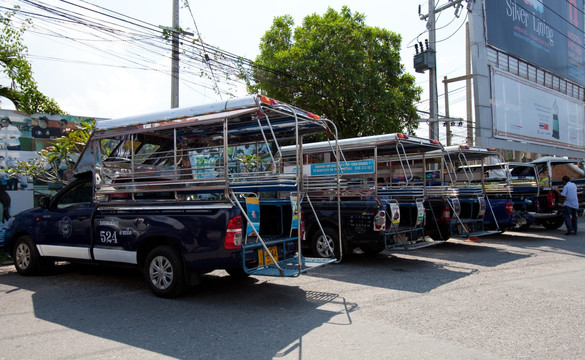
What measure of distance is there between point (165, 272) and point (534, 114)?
1042 inches

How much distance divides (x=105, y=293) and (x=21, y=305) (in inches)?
40.1

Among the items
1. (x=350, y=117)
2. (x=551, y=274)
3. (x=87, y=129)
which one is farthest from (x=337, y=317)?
(x=350, y=117)

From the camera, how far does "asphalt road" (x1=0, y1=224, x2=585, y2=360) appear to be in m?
3.91

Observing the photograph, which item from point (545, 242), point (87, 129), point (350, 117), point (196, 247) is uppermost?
point (350, 117)

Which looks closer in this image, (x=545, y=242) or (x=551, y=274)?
(x=551, y=274)

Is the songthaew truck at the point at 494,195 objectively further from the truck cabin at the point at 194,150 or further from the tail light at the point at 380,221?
the truck cabin at the point at 194,150

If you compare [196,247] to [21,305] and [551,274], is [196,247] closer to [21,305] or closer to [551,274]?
[21,305]

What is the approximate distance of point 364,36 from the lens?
1596cm

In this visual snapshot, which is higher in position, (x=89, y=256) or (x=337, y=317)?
(x=89, y=256)

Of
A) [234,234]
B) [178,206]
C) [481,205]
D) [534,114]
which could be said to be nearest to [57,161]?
[178,206]

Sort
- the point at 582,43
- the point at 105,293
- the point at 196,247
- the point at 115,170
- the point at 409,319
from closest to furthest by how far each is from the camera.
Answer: the point at 409,319, the point at 196,247, the point at 105,293, the point at 115,170, the point at 582,43

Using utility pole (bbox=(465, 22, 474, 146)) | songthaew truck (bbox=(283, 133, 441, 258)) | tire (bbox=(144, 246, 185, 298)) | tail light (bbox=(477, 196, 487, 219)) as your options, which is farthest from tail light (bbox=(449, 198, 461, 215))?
utility pole (bbox=(465, 22, 474, 146))

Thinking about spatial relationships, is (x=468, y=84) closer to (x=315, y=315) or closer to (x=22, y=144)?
(x=22, y=144)

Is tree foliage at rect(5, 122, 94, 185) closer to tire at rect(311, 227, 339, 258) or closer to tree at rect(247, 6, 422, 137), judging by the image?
tire at rect(311, 227, 339, 258)
